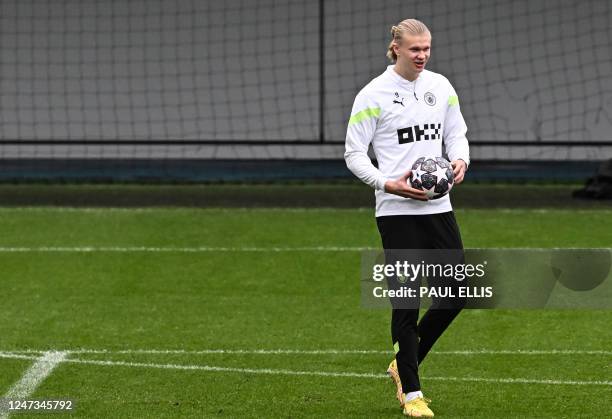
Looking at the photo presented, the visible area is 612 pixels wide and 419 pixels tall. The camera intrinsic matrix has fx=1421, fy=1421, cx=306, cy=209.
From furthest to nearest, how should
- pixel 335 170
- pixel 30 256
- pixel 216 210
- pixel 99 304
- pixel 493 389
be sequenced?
1. pixel 335 170
2. pixel 216 210
3. pixel 30 256
4. pixel 99 304
5. pixel 493 389

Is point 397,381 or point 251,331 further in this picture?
point 251,331

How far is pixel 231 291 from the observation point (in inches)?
425

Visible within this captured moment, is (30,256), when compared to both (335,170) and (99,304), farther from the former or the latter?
(335,170)

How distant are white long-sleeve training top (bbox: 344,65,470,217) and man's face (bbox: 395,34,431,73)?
10 centimetres

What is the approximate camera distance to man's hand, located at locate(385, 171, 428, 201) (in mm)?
6859

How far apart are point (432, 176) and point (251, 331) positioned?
2876mm

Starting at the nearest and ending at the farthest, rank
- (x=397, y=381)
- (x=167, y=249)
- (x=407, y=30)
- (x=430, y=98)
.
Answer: (x=407, y=30) < (x=430, y=98) < (x=397, y=381) < (x=167, y=249)

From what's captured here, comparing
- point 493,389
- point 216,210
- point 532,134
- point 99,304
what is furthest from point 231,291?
point 532,134

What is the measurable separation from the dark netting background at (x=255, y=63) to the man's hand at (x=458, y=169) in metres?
13.5

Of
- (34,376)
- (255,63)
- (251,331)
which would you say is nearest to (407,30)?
(34,376)

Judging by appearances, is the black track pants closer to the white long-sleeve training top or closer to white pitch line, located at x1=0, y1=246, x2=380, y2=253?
the white long-sleeve training top

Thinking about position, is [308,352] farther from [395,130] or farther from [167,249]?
[167,249]

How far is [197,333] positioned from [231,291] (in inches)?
60.4

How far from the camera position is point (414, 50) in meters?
6.98
